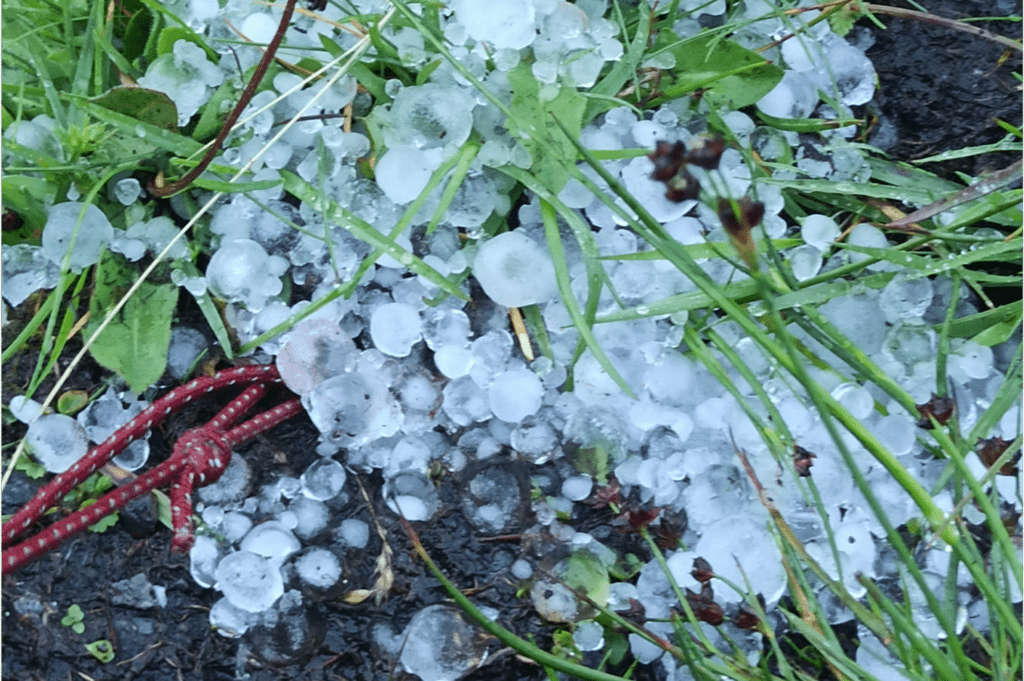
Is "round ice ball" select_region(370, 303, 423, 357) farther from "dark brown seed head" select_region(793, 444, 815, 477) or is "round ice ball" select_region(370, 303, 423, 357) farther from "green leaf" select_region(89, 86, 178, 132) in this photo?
"dark brown seed head" select_region(793, 444, 815, 477)

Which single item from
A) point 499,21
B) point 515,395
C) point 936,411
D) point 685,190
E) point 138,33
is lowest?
point 515,395

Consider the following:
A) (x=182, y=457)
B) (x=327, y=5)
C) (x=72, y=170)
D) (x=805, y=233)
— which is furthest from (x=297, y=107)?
(x=805, y=233)

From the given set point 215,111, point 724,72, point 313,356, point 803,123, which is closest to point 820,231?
point 803,123

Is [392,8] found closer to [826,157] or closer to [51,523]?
[826,157]

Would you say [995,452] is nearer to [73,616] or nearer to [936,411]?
[936,411]

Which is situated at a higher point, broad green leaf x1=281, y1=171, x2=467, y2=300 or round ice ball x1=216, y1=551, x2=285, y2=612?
broad green leaf x1=281, y1=171, x2=467, y2=300

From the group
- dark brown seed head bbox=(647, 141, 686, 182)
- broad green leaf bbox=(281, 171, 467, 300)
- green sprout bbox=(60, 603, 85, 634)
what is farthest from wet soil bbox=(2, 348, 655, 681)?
dark brown seed head bbox=(647, 141, 686, 182)
